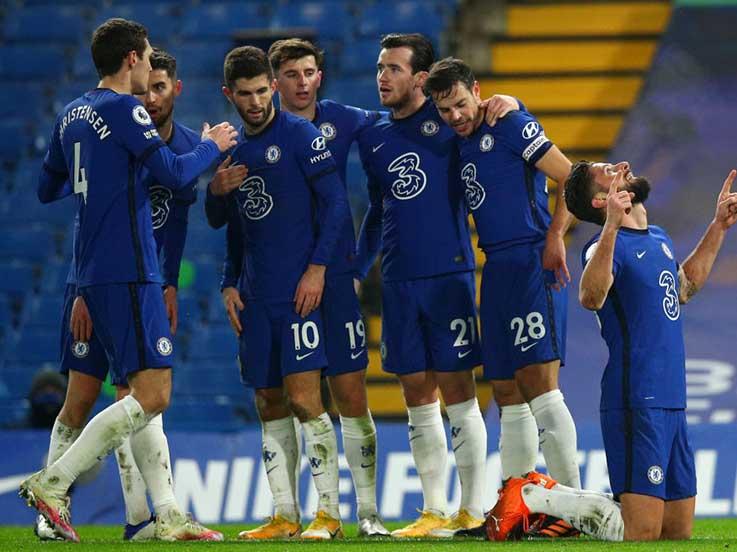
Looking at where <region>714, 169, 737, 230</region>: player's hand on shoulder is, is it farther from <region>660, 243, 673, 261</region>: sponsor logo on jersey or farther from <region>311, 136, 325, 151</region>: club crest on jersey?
<region>311, 136, 325, 151</region>: club crest on jersey

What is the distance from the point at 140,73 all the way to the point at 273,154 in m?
0.73

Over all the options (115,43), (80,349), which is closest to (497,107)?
(115,43)

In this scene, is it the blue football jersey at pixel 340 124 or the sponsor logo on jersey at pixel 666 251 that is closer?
the sponsor logo on jersey at pixel 666 251

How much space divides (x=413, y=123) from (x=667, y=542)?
7.40 ft

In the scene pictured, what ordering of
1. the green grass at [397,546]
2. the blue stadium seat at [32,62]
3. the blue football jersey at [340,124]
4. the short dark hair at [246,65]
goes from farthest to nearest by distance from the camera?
the blue stadium seat at [32,62], the blue football jersey at [340,124], the short dark hair at [246,65], the green grass at [397,546]

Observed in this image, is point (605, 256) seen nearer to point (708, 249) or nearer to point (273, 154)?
point (708, 249)

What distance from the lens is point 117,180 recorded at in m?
5.72

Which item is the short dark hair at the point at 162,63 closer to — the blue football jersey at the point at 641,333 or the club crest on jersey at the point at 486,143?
the club crest on jersey at the point at 486,143

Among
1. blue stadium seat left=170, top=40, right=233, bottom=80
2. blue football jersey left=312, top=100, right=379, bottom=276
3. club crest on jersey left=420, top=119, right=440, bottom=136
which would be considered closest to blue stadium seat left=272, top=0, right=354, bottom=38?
blue stadium seat left=170, top=40, right=233, bottom=80

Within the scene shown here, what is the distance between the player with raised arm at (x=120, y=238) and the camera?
5586 mm

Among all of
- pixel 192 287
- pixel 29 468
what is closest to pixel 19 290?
pixel 192 287

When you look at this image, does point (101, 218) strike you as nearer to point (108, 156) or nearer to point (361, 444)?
point (108, 156)

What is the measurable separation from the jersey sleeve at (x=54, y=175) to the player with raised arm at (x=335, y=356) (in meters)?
0.81

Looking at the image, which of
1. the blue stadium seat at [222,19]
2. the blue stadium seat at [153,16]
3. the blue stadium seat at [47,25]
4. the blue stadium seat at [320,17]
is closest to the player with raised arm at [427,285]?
the blue stadium seat at [320,17]
